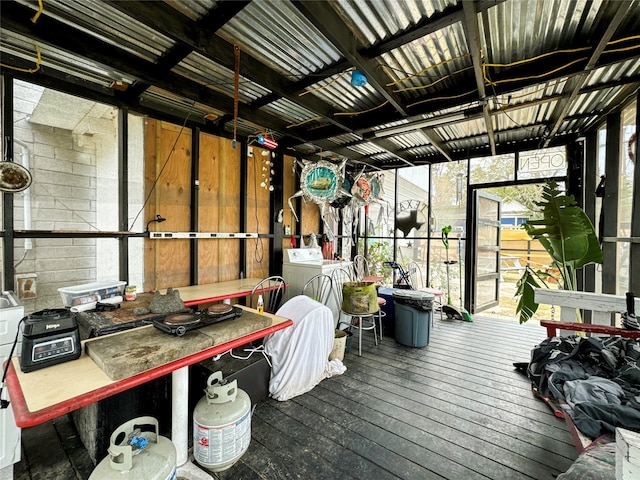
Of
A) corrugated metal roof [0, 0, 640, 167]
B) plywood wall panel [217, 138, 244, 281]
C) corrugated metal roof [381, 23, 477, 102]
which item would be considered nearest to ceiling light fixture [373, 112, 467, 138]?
corrugated metal roof [0, 0, 640, 167]

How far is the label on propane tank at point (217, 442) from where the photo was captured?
158 cm

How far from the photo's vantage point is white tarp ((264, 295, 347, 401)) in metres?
2.35

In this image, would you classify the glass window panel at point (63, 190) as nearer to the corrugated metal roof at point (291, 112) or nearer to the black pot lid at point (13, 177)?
the black pot lid at point (13, 177)

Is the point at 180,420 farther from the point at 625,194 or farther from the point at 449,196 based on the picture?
the point at 449,196

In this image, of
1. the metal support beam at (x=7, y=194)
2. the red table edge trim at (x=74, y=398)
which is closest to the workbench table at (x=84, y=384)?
the red table edge trim at (x=74, y=398)

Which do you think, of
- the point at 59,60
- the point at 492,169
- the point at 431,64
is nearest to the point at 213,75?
the point at 59,60

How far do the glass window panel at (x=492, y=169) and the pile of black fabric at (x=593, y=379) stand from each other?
10.4 feet

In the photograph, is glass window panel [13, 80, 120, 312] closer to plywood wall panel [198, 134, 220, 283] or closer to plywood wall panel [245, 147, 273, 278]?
plywood wall panel [198, 134, 220, 283]

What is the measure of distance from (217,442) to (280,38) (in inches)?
105

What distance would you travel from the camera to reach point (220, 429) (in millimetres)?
1583

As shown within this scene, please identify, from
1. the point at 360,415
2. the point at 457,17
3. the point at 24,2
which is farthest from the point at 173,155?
the point at 360,415

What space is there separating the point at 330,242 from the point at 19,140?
4087 mm

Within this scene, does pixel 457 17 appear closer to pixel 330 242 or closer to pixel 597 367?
pixel 597 367

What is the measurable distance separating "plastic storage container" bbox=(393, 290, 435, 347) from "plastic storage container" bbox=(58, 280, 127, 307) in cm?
303
